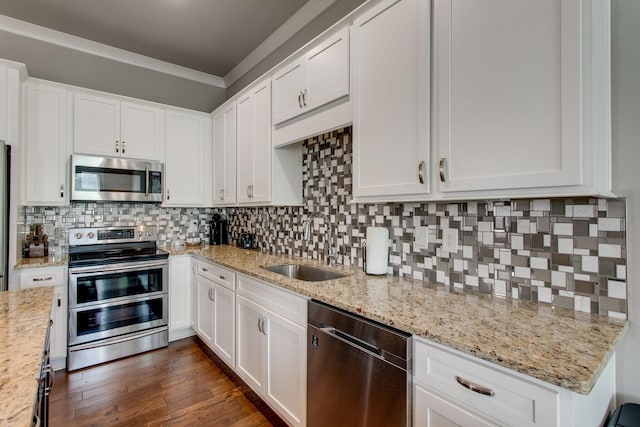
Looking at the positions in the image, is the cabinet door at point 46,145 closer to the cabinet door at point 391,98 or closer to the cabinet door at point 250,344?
the cabinet door at point 250,344

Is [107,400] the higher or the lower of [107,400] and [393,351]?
the lower

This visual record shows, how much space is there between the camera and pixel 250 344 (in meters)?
2.18

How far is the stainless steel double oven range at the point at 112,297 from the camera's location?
2627mm

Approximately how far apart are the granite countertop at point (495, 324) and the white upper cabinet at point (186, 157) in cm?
222

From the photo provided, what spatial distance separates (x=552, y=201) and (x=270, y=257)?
2046mm

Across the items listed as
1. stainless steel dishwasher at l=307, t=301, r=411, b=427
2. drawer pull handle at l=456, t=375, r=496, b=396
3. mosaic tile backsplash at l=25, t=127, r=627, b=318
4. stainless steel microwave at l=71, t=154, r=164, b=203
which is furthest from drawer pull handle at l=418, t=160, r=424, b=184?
stainless steel microwave at l=71, t=154, r=164, b=203

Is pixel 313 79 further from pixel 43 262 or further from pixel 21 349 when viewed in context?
pixel 43 262

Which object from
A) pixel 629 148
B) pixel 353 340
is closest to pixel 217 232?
pixel 353 340

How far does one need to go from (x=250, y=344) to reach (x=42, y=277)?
1.76 metres

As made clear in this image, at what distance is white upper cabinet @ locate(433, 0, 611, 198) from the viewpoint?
3.25 ft

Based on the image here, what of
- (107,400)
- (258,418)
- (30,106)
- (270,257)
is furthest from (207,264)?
(30,106)

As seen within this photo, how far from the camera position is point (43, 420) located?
1.19 metres

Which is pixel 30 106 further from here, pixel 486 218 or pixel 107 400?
pixel 486 218

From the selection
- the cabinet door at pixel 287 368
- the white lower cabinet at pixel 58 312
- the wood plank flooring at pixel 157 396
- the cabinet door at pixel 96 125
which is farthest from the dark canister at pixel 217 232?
the cabinet door at pixel 287 368
